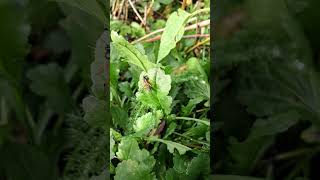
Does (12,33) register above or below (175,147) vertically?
above

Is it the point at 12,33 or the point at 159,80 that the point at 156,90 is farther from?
the point at 12,33

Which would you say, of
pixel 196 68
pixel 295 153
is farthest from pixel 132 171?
pixel 295 153

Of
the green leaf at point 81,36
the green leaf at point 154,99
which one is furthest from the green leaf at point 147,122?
the green leaf at point 81,36

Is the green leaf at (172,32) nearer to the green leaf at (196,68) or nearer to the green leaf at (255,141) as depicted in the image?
the green leaf at (196,68)

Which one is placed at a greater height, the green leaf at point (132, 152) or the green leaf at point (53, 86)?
the green leaf at point (53, 86)

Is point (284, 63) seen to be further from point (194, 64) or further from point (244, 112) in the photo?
point (194, 64)

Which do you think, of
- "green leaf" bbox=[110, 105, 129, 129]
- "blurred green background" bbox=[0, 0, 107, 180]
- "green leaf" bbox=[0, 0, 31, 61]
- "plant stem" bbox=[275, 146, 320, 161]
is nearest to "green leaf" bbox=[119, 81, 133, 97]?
"green leaf" bbox=[110, 105, 129, 129]

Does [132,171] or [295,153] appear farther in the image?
[295,153]

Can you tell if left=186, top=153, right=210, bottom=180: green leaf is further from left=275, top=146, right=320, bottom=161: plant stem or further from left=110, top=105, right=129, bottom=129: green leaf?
left=275, top=146, right=320, bottom=161: plant stem
